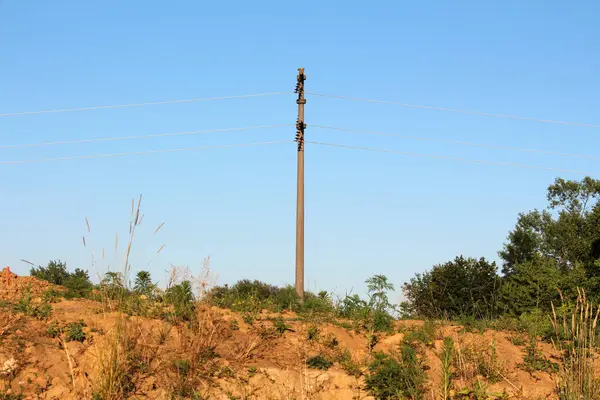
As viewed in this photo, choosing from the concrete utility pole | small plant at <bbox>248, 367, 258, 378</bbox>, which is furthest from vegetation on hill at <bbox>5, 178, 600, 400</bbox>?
the concrete utility pole

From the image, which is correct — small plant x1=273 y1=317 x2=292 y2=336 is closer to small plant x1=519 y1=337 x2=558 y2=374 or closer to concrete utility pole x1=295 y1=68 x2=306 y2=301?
small plant x1=519 y1=337 x2=558 y2=374

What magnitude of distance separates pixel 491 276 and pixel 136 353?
3233 cm

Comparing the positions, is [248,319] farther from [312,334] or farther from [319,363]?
[319,363]

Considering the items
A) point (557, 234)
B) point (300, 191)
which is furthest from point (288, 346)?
point (557, 234)

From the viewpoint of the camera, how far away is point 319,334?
10.1 m

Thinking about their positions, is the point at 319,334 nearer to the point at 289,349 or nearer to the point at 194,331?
the point at 289,349

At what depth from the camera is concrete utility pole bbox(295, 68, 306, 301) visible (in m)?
22.5

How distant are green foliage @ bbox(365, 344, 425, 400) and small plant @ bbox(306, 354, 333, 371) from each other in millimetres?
589

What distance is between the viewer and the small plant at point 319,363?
916 centimetres

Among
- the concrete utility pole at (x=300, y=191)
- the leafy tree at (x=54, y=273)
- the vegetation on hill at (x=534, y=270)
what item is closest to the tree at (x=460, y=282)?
the vegetation on hill at (x=534, y=270)

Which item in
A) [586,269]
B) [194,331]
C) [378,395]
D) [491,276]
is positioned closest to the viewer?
[378,395]

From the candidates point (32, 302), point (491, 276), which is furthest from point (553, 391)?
point (491, 276)

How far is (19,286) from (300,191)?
39.8 ft

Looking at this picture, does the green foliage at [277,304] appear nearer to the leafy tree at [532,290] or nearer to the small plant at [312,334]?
the small plant at [312,334]
